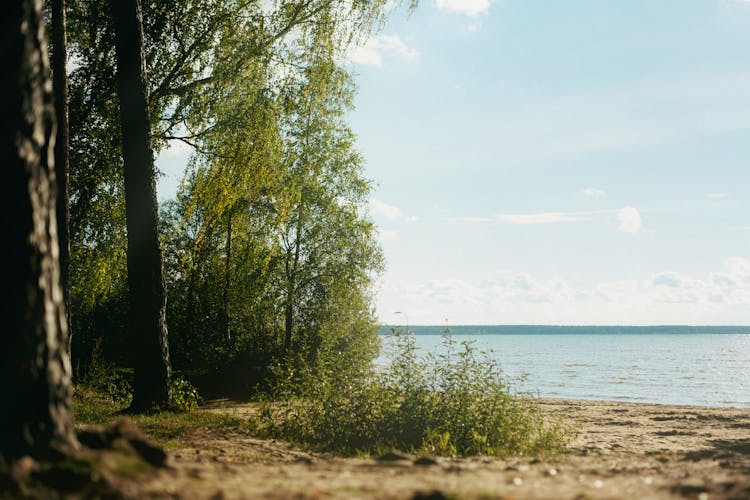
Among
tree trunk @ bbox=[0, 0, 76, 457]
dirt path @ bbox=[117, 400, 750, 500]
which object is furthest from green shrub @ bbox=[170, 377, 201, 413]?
tree trunk @ bbox=[0, 0, 76, 457]

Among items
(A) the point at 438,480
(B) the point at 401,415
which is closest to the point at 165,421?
(B) the point at 401,415

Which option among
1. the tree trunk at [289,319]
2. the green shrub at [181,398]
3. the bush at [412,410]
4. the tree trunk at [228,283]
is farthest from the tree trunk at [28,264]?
the tree trunk at [289,319]

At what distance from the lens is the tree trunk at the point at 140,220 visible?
12.0 m

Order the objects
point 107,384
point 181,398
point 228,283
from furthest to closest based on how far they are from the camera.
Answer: point 228,283, point 107,384, point 181,398

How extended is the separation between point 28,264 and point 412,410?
729cm

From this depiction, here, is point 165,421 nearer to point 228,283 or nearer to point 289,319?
point 228,283

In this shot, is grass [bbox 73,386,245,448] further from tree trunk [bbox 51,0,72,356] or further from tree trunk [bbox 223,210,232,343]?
tree trunk [bbox 223,210,232,343]

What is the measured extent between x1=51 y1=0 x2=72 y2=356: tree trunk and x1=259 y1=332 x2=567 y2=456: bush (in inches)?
185

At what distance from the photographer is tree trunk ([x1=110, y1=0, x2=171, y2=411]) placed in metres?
12.0

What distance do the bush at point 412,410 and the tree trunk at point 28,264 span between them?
5996 millimetres

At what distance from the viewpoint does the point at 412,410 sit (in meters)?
10.4

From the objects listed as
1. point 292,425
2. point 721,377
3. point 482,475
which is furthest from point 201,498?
point 721,377

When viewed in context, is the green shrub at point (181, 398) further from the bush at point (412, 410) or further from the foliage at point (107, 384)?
the foliage at point (107, 384)

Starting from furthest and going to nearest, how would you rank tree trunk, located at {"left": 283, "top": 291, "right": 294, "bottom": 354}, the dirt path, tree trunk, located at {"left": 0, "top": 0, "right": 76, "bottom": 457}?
1. tree trunk, located at {"left": 283, "top": 291, "right": 294, "bottom": 354}
2. tree trunk, located at {"left": 0, "top": 0, "right": 76, "bottom": 457}
3. the dirt path
